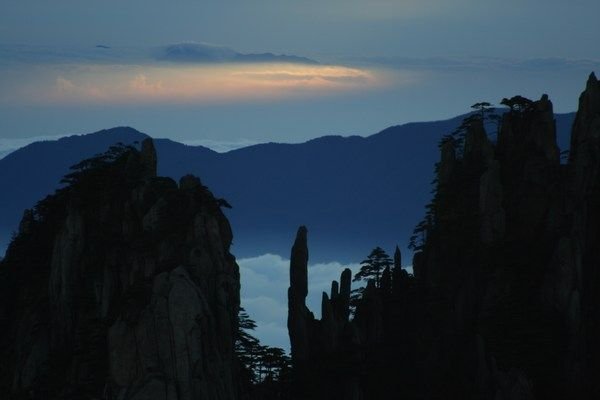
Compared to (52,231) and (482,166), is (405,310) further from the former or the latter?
(52,231)

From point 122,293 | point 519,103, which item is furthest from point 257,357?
point 519,103

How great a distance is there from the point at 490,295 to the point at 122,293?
2998cm

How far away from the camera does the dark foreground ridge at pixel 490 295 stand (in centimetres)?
9138

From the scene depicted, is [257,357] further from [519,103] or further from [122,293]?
[519,103]

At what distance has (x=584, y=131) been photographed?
9912 cm

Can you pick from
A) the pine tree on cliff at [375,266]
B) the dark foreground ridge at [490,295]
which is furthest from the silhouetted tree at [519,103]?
the pine tree on cliff at [375,266]

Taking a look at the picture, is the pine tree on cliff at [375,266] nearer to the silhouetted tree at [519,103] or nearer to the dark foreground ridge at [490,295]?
the dark foreground ridge at [490,295]

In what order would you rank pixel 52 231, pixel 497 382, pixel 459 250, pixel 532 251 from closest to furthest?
pixel 497 382, pixel 532 251, pixel 459 250, pixel 52 231

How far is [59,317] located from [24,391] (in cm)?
706

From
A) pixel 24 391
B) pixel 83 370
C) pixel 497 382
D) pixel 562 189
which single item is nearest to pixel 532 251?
pixel 562 189

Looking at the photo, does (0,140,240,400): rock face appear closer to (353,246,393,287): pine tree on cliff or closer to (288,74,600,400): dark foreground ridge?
(288,74,600,400): dark foreground ridge

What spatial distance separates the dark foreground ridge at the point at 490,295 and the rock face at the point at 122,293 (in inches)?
475

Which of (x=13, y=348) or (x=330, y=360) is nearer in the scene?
(x=330, y=360)

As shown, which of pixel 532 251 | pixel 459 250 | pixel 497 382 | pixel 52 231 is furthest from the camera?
pixel 52 231
